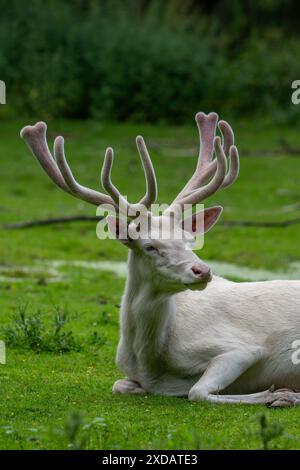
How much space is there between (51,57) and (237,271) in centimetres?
1369

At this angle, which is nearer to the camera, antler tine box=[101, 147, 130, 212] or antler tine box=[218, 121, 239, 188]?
antler tine box=[101, 147, 130, 212]

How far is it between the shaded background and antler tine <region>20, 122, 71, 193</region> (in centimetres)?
1788

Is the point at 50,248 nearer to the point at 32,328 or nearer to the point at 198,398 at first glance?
the point at 32,328

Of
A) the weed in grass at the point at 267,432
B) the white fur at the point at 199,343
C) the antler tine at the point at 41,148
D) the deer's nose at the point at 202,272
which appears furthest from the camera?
the antler tine at the point at 41,148

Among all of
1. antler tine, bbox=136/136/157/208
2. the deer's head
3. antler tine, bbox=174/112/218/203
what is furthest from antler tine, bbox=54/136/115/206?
antler tine, bbox=174/112/218/203

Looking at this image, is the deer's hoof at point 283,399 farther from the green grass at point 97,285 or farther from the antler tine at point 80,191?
the antler tine at point 80,191

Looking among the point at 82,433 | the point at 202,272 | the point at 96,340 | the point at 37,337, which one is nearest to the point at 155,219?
the point at 202,272

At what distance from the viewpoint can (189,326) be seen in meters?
7.58

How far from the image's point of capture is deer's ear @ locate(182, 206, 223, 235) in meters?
7.56

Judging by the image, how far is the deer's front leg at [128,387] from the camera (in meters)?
7.50

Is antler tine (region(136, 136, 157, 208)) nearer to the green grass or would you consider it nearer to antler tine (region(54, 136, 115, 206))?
antler tine (region(54, 136, 115, 206))

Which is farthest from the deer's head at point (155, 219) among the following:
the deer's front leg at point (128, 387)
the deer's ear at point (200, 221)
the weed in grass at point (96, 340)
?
the weed in grass at point (96, 340)

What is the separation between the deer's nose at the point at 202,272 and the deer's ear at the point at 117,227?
0.60 m

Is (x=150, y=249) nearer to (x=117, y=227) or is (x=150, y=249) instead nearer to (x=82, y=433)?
(x=117, y=227)
